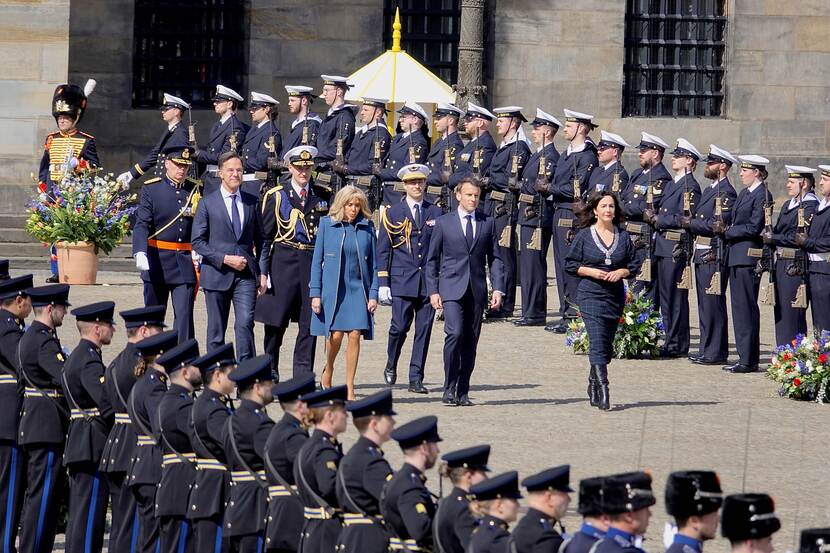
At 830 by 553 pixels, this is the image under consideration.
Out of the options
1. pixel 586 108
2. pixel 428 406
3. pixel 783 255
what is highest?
pixel 586 108

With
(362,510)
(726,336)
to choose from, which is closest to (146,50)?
(726,336)

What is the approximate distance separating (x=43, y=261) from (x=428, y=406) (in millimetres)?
10133

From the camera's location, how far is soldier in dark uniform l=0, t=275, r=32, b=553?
11227mm

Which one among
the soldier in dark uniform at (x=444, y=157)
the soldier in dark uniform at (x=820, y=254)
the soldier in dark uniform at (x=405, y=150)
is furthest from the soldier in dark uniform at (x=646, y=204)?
the soldier in dark uniform at (x=405, y=150)

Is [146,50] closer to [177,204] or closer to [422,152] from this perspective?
[422,152]

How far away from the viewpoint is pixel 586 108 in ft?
92.7

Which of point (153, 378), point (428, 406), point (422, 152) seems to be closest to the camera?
point (153, 378)

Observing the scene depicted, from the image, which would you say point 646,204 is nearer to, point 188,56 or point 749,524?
point 188,56

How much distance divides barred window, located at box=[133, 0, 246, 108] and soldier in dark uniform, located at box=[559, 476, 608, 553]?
2188 cm

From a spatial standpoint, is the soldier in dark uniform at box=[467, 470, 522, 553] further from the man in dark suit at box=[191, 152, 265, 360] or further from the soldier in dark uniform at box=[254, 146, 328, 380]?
the soldier in dark uniform at box=[254, 146, 328, 380]

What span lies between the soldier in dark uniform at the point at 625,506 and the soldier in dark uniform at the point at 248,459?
2595 millimetres

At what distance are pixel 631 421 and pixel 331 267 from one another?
8.67ft

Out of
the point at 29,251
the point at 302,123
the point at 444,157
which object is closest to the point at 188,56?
the point at 29,251

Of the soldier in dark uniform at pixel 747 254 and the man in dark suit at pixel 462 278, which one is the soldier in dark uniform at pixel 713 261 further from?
the man in dark suit at pixel 462 278
